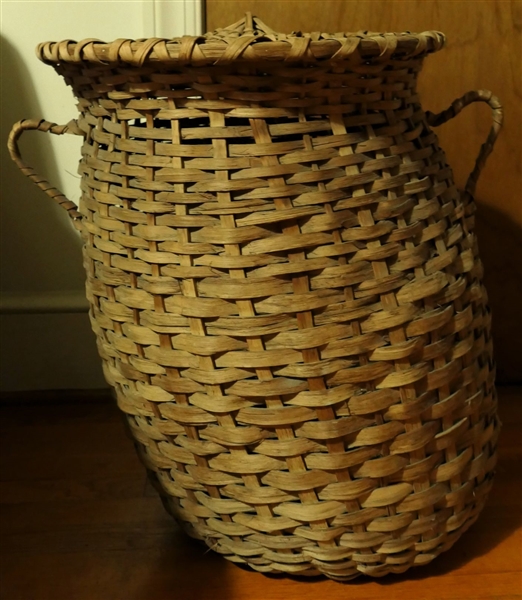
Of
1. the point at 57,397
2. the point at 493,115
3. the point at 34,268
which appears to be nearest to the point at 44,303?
the point at 34,268

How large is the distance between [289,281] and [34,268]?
65 cm

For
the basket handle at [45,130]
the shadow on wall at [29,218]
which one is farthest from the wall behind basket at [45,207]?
the basket handle at [45,130]

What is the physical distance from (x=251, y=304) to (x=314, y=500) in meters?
0.20

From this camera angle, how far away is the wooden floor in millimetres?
683

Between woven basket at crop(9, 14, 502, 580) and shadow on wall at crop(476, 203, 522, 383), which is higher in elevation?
woven basket at crop(9, 14, 502, 580)

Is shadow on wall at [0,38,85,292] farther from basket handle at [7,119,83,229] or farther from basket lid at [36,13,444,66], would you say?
basket lid at [36,13,444,66]

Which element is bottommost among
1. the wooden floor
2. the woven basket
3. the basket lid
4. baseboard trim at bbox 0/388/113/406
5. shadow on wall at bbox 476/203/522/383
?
baseboard trim at bbox 0/388/113/406

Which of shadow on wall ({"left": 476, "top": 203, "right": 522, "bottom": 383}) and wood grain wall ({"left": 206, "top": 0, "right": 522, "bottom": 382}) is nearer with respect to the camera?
wood grain wall ({"left": 206, "top": 0, "right": 522, "bottom": 382})

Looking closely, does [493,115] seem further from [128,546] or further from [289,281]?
[128,546]

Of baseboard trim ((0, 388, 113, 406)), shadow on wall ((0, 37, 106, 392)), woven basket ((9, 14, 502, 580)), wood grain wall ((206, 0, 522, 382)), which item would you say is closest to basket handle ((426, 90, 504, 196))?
woven basket ((9, 14, 502, 580))

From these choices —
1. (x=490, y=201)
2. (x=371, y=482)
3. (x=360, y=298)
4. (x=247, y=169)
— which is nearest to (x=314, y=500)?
(x=371, y=482)

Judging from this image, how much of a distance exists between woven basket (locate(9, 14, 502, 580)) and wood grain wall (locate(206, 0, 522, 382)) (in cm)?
40

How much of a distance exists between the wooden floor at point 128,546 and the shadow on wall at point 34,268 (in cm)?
14

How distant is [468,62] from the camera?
0.98 metres
